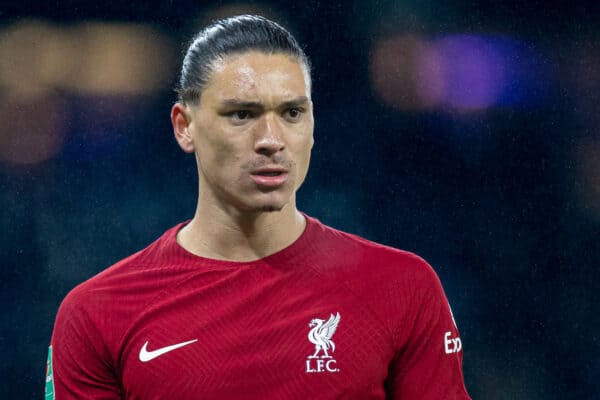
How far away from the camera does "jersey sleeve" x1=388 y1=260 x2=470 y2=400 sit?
1986 mm

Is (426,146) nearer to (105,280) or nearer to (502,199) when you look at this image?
(502,199)

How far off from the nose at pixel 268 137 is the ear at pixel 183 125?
252 millimetres

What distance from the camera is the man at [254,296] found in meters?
1.94

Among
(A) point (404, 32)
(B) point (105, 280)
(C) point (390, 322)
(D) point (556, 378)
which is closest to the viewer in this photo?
(C) point (390, 322)

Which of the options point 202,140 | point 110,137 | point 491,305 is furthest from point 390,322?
point 110,137

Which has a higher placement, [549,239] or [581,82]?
[581,82]

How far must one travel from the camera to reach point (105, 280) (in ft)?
7.02

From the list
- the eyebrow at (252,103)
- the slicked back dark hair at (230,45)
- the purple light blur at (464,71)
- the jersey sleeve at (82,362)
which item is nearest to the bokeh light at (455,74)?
the purple light blur at (464,71)

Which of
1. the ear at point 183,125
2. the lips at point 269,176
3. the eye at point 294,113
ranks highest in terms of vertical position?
the eye at point 294,113

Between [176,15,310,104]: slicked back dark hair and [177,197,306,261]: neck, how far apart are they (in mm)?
274

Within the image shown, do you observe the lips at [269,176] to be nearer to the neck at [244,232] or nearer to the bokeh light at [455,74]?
the neck at [244,232]

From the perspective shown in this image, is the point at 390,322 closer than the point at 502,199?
Yes

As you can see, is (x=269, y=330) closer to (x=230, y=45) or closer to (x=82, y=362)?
(x=82, y=362)

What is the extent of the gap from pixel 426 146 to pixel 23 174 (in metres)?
1.82
